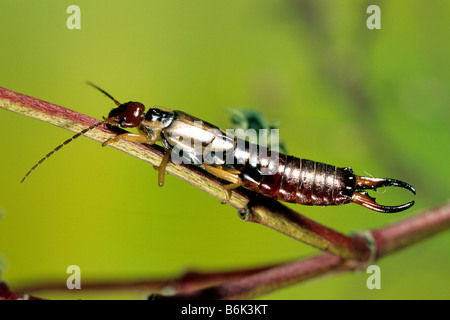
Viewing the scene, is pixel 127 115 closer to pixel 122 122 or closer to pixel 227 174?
pixel 122 122

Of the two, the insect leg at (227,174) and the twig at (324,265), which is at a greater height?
the insect leg at (227,174)

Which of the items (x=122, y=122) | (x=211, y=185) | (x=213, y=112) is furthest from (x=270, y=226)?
(x=213, y=112)

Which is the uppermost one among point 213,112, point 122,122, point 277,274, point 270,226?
point 213,112

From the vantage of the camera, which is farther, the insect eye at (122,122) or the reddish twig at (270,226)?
the insect eye at (122,122)

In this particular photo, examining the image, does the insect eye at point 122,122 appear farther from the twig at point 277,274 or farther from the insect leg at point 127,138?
the twig at point 277,274

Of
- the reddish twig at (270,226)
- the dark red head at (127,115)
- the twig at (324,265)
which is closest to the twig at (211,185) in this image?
the reddish twig at (270,226)

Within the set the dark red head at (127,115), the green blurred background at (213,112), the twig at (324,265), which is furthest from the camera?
the green blurred background at (213,112)

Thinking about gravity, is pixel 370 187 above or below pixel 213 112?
below
